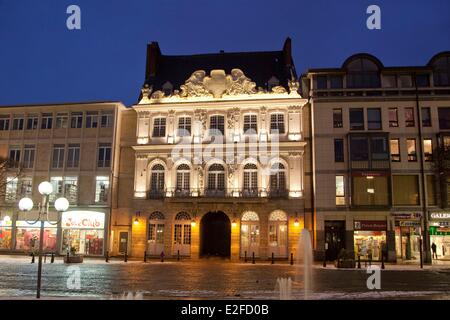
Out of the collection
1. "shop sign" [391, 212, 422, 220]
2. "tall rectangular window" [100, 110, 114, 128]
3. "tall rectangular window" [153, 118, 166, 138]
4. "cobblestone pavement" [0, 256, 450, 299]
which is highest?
"tall rectangular window" [100, 110, 114, 128]

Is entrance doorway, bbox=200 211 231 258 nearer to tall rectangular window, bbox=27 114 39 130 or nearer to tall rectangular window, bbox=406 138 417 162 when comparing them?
tall rectangular window, bbox=406 138 417 162

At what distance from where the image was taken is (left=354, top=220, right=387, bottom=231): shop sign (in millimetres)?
35031

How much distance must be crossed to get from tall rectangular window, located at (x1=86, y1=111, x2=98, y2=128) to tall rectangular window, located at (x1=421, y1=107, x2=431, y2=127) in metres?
29.4

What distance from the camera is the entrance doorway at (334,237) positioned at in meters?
35.3

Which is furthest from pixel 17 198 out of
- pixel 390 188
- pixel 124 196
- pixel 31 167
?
pixel 390 188

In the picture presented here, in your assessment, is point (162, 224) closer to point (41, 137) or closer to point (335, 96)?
point (41, 137)

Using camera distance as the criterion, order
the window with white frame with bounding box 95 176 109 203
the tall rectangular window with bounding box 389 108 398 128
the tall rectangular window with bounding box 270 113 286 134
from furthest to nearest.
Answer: the window with white frame with bounding box 95 176 109 203, the tall rectangular window with bounding box 270 113 286 134, the tall rectangular window with bounding box 389 108 398 128

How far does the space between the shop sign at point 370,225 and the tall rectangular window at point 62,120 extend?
28300 millimetres

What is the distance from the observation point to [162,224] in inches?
1500

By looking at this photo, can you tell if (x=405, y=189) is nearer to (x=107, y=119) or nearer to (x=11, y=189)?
(x=107, y=119)

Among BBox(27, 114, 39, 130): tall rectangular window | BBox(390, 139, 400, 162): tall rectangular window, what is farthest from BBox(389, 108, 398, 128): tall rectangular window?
BBox(27, 114, 39, 130): tall rectangular window

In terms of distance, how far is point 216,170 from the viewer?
37.9 m

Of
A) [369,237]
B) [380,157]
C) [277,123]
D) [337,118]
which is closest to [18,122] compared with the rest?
[277,123]

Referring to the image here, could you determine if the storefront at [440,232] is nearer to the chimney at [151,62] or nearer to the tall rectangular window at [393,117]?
the tall rectangular window at [393,117]
